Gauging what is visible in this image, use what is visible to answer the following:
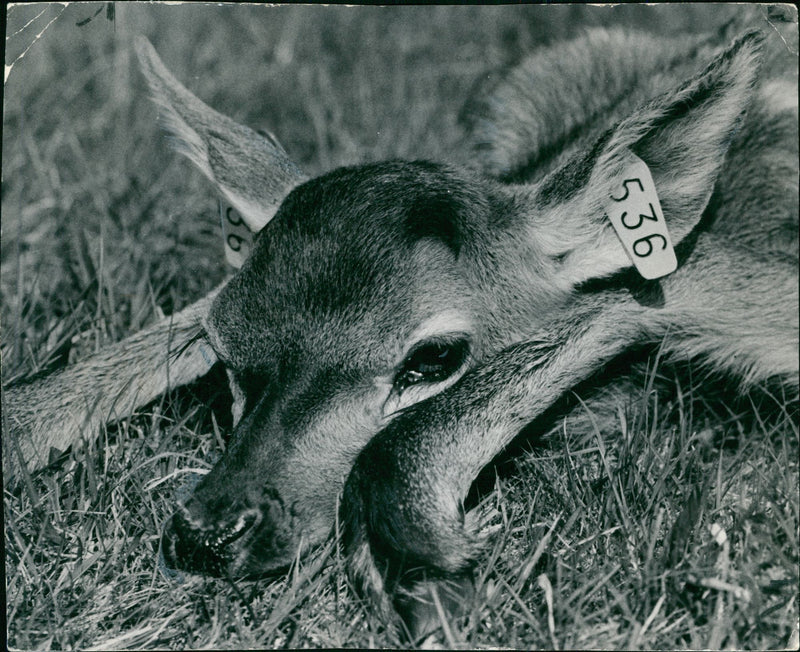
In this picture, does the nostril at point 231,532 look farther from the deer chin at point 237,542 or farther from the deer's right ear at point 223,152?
the deer's right ear at point 223,152

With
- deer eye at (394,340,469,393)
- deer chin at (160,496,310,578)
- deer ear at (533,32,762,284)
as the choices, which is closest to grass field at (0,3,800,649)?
deer chin at (160,496,310,578)

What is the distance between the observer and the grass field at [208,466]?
293 centimetres

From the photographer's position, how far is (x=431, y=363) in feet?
11.1

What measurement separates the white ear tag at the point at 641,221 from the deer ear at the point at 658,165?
0.08 feet

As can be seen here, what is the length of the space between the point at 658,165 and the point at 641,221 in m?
0.22

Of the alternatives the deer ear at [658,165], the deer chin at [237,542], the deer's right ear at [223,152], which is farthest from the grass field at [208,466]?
the deer ear at [658,165]

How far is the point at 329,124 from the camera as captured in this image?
21.4ft

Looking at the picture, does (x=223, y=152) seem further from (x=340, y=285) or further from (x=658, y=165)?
(x=658, y=165)

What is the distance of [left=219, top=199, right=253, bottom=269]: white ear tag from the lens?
13.3ft

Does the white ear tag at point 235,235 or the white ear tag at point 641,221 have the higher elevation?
the white ear tag at point 235,235

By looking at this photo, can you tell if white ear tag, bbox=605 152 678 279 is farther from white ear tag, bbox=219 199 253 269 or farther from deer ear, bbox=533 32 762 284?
white ear tag, bbox=219 199 253 269

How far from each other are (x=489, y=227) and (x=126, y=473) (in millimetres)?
1553

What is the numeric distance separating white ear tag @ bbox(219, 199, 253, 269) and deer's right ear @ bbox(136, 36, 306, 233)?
5cm

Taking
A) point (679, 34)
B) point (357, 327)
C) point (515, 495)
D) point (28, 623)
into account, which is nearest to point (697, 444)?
point (515, 495)
